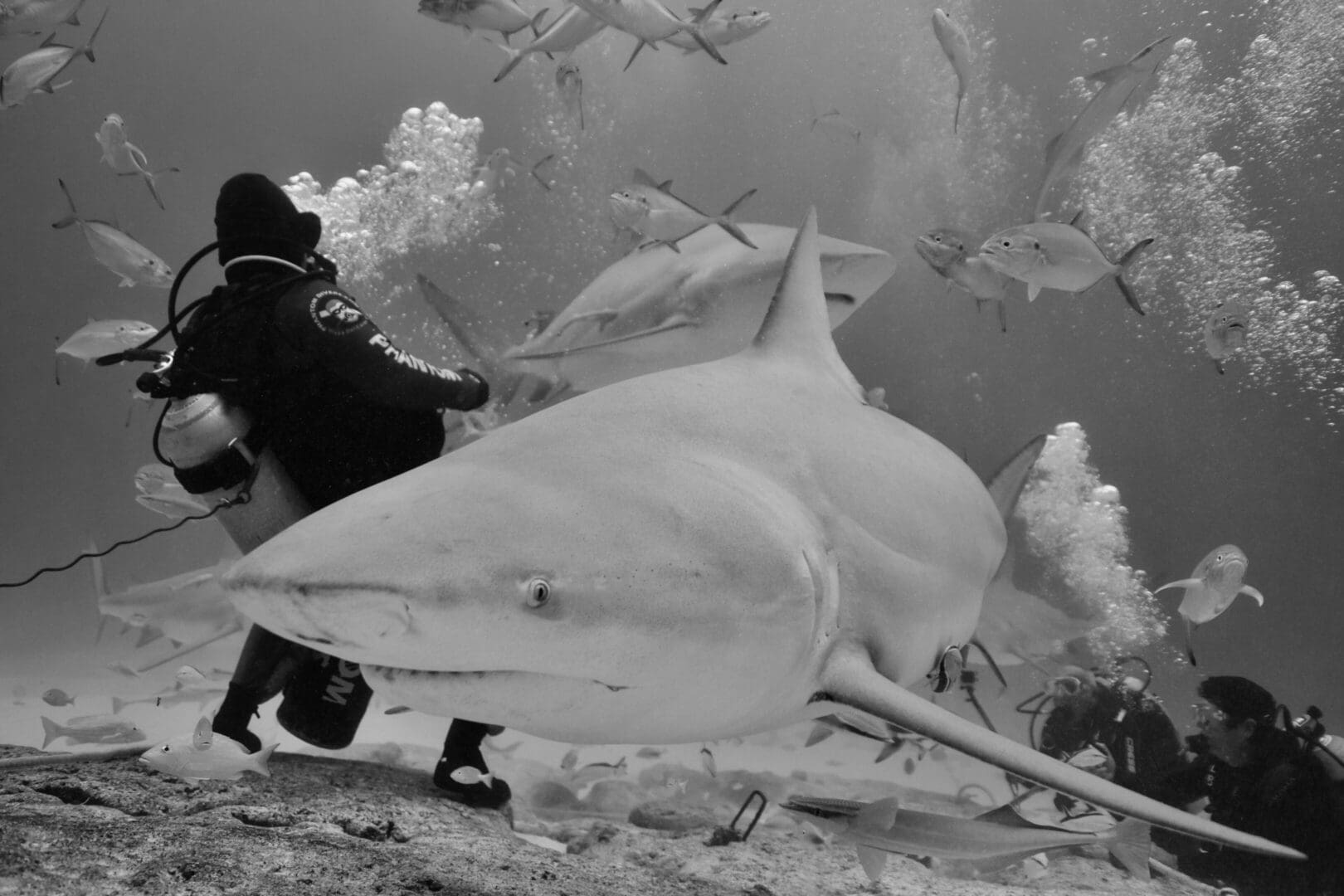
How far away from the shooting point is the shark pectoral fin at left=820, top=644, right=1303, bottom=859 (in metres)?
1.23

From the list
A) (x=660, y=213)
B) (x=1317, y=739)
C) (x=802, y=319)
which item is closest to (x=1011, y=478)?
(x=802, y=319)

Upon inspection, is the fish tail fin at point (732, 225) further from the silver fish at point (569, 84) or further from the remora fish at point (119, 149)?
the remora fish at point (119, 149)

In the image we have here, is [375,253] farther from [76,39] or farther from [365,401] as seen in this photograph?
[365,401]

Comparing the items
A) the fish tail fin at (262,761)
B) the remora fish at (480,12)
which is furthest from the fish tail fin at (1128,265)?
the fish tail fin at (262,761)

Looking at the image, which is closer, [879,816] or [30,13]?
[879,816]

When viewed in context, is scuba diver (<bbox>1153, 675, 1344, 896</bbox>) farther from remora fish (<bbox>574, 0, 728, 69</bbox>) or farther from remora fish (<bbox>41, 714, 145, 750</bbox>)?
remora fish (<bbox>41, 714, 145, 750</bbox>)

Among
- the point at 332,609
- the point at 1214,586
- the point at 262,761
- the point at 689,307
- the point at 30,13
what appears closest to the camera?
the point at 332,609

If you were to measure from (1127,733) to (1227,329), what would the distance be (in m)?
3.57

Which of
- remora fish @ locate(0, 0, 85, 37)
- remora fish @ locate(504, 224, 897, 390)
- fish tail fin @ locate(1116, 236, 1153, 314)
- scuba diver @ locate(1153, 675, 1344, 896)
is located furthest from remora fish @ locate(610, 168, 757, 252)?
remora fish @ locate(0, 0, 85, 37)

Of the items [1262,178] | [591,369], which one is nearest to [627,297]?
[591,369]

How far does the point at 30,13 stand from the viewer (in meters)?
5.60

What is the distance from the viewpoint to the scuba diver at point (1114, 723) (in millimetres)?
6305

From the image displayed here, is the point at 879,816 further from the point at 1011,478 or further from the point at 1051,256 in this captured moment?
the point at 1051,256

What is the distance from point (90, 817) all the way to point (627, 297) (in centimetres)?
262
